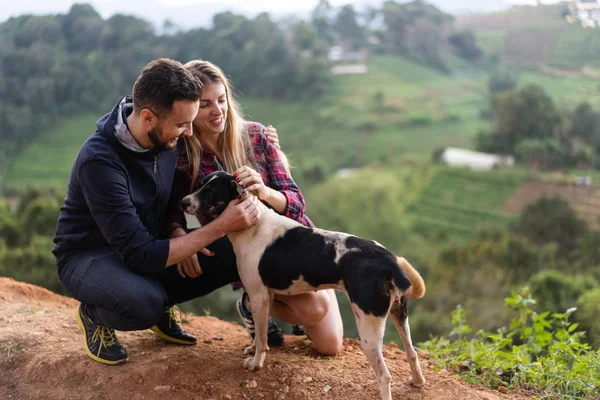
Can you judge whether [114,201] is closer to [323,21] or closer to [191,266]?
[191,266]

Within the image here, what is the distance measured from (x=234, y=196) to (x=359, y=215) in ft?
147

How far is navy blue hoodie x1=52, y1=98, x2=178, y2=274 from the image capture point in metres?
3.50

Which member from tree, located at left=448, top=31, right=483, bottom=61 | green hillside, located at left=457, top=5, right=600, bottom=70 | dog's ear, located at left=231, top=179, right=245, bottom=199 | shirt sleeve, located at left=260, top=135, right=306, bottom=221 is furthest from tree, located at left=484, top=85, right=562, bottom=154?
dog's ear, located at left=231, top=179, right=245, bottom=199

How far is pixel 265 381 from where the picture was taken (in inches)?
152

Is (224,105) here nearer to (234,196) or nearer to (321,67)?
(234,196)

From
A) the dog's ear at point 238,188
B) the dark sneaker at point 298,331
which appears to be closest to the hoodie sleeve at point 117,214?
the dog's ear at point 238,188

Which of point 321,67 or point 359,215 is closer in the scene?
point 359,215

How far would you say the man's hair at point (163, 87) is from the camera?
11.1 feet

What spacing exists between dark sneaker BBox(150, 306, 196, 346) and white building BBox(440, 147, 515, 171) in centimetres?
4476

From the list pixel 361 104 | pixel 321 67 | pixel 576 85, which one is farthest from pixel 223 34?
pixel 576 85

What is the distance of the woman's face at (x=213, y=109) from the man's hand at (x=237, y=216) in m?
0.61

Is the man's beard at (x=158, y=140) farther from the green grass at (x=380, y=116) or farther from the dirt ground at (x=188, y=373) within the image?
the green grass at (x=380, y=116)

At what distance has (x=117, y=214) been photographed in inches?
138

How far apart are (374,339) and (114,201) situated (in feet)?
5.58
